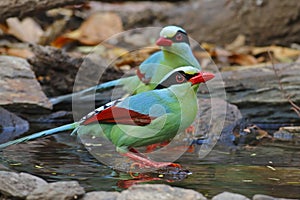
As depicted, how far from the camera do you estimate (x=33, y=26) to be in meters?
9.45

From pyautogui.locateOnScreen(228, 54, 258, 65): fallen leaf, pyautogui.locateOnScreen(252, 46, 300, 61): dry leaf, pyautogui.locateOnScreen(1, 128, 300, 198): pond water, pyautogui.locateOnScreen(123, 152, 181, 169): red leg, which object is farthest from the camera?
pyautogui.locateOnScreen(252, 46, 300, 61): dry leaf

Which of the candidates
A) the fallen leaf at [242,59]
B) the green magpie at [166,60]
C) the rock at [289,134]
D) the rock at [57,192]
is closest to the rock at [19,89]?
the green magpie at [166,60]

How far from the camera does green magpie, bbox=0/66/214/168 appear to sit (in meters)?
4.58

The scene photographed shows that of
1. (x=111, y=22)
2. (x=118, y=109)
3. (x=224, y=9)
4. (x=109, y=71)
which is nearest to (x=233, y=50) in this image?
(x=224, y=9)

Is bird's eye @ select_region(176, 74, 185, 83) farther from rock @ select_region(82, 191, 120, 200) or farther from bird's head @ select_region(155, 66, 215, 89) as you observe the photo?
rock @ select_region(82, 191, 120, 200)

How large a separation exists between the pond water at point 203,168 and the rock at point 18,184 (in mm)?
442

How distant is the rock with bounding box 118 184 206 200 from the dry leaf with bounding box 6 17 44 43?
235 inches

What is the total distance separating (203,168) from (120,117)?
2.32ft

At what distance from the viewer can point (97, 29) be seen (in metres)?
10.2

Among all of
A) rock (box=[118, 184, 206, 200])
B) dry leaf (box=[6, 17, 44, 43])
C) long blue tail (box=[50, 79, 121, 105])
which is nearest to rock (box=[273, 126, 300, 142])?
long blue tail (box=[50, 79, 121, 105])

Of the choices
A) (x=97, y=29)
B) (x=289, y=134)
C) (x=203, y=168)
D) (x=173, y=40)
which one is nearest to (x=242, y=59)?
(x=97, y=29)

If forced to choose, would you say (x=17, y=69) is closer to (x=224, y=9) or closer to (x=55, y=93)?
(x=55, y=93)

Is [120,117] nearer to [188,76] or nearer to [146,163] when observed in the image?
[146,163]

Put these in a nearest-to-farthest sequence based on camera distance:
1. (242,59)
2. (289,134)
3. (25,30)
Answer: (289,134) → (242,59) → (25,30)
